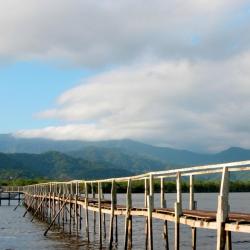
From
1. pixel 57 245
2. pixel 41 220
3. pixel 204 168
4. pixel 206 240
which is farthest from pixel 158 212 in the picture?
pixel 41 220

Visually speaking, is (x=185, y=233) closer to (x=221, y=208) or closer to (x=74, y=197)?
(x=74, y=197)

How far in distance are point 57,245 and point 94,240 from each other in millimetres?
2934

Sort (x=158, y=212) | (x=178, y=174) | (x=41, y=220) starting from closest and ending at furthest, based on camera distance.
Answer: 1. (x=178, y=174)
2. (x=158, y=212)
3. (x=41, y=220)

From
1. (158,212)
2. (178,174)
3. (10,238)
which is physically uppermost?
(178,174)

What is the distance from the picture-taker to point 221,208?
1670 centimetres

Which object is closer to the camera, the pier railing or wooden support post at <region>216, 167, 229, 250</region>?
wooden support post at <region>216, 167, 229, 250</region>

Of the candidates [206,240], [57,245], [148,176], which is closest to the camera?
[148,176]

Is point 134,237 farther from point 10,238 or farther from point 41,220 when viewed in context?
point 41,220

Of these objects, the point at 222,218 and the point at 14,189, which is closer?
the point at 222,218

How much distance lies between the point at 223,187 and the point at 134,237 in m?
27.0

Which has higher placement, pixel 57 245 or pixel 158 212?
pixel 158 212

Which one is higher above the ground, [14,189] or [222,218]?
[14,189]

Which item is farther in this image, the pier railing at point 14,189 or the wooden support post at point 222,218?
the pier railing at point 14,189

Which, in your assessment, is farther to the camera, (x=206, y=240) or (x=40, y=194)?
(x=40, y=194)
